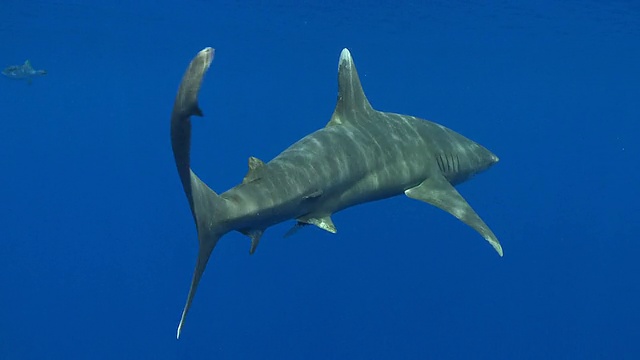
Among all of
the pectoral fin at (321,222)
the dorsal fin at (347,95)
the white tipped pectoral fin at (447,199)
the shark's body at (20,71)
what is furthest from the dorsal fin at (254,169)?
the shark's body at (20,71)

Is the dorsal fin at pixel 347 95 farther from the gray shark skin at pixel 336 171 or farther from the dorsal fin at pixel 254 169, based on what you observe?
the dorsal fin at pixel 254 169

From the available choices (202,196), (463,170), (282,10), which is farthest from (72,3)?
(202,196)

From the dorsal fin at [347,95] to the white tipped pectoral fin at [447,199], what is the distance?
3.46 ft

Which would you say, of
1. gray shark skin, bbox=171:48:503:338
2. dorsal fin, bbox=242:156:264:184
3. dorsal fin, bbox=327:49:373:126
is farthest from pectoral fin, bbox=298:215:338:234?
dorsal fin, bbox=327:49:373:126

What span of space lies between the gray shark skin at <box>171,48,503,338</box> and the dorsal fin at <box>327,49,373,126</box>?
0.01 meters

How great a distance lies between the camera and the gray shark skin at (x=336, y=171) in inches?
167

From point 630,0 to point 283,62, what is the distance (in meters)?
23.6

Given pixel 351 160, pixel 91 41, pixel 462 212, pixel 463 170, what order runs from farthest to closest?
pixel 91 41 → pixel 463 170 → pixel 462 212 → pixel 351 160

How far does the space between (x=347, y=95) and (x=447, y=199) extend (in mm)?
1554

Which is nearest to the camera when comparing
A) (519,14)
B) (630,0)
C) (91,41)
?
(630,0)

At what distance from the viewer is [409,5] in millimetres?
22766

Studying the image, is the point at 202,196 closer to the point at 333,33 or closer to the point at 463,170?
the point at 463,170

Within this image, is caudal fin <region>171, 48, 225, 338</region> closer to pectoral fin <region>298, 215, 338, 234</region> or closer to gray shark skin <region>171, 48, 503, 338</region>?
gray shark skin <region>171, 48, 503, 338</region>

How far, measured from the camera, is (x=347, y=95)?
665cm
